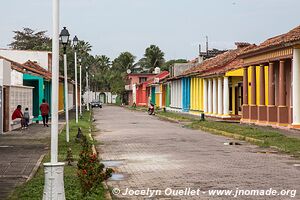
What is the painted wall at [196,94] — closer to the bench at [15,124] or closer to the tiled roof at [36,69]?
the tiled roof at [36,69]

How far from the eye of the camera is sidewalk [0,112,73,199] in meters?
11.1

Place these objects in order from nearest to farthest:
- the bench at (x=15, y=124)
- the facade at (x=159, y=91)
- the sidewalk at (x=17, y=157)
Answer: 1. the sidewalk at (x=17, y=157)
2. the bench at (x=15, y=124)
3. the facade at (x=159, y=91)

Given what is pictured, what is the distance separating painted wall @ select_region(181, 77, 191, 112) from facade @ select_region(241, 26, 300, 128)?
20879 millimetres

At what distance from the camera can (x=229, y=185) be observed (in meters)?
10.7

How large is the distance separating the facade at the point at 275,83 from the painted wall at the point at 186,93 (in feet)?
68.5

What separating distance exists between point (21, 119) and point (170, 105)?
131 feet

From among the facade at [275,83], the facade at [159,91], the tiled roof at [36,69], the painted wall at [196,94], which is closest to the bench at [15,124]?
the tiled roof at [36,69]

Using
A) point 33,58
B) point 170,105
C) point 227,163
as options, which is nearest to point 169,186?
point 227,163

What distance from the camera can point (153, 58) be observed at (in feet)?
377

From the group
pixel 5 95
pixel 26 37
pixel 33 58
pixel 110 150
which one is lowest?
pixel 110 150

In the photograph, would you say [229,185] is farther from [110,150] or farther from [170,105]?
[170,105]

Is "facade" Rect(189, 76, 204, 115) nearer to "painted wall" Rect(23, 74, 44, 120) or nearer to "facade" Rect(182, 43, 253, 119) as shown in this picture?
"facade" Rect(182, 43, 253, 119)

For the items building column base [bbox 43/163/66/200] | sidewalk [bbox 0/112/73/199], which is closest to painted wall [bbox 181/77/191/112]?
sidewalk [bbox 0/112/73/199]

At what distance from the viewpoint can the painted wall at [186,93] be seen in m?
54.9
